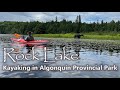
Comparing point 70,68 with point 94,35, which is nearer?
point 70,68

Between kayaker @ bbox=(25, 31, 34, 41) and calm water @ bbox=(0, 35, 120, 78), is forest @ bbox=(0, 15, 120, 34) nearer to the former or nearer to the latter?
kayaker @ bbox=(25, 31, 34, 41)

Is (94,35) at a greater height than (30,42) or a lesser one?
greater

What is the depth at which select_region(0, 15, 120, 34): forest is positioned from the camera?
5.30 m

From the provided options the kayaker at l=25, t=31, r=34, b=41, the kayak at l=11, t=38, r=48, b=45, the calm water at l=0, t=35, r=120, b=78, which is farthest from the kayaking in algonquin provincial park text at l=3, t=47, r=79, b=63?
the kayaker at l=25, t=31, r=34, b=41

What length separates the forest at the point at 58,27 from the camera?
530 cm

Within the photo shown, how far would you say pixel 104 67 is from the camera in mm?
5184

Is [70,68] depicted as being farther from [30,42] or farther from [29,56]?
[30,42]

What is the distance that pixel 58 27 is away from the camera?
553 cm

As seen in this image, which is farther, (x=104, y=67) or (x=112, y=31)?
(x=112, y=31)

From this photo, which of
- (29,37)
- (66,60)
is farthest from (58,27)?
(66,60)
